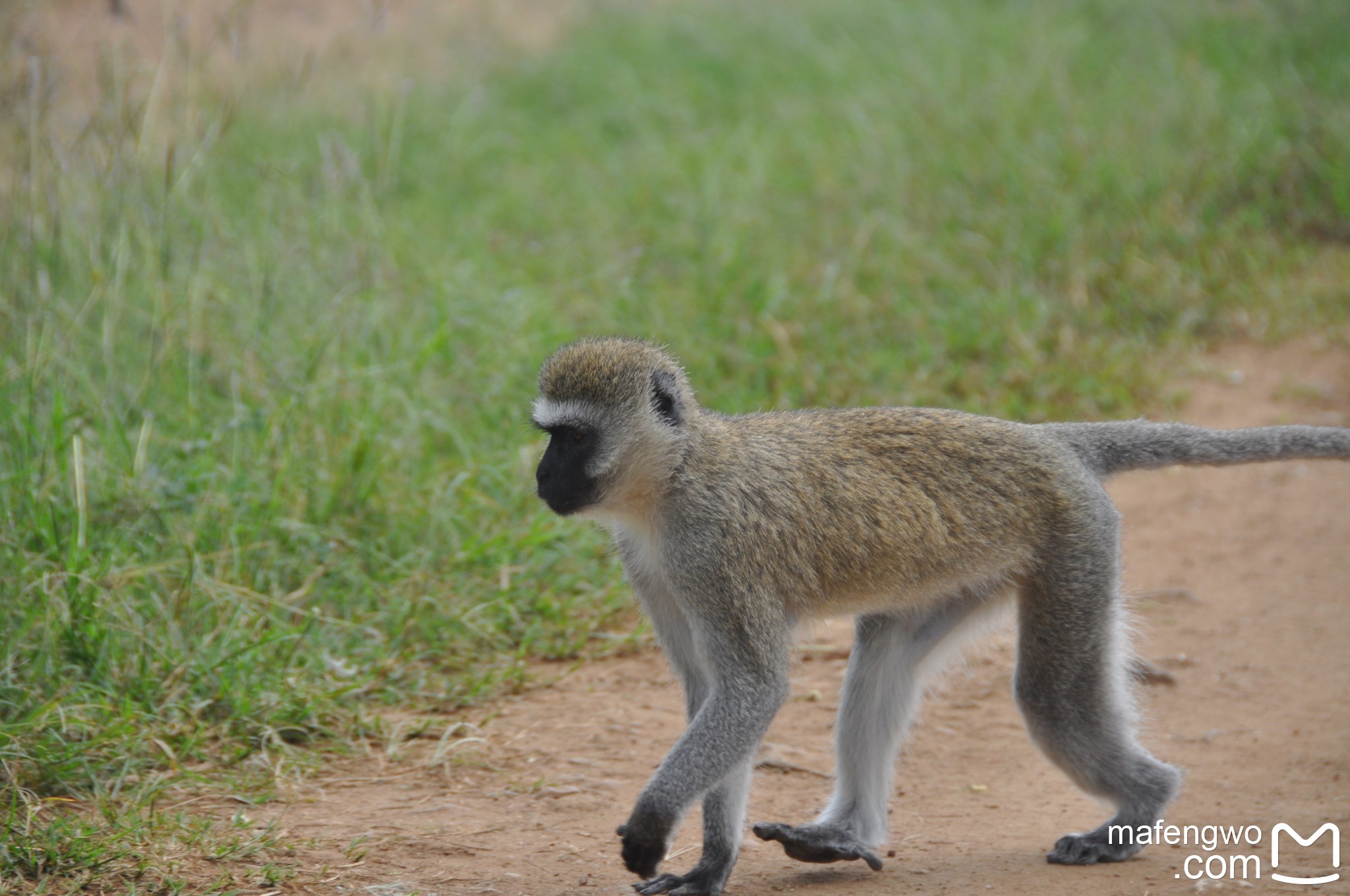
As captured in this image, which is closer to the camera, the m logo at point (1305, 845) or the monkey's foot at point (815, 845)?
the m logo at point (1305, 845)

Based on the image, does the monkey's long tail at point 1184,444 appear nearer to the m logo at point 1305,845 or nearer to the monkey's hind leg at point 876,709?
the monkey's hind leg at point 876,709

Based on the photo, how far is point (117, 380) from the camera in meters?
5.52

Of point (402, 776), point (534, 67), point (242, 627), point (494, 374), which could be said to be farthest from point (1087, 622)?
point (534, 67)

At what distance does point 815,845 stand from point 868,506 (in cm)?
99

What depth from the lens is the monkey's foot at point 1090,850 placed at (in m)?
3.82

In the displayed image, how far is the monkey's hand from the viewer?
3.33 meters

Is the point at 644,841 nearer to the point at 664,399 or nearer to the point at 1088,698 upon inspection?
the point at 664,399

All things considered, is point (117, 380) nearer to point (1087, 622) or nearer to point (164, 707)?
point (164, 707)

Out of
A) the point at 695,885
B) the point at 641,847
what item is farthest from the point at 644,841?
the point at 695,885

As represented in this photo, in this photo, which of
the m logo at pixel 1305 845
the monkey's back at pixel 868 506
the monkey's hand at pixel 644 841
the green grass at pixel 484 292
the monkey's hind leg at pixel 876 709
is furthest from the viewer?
the green grass at pixel 484 292

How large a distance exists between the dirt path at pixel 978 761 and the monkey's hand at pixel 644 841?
1.13 ft

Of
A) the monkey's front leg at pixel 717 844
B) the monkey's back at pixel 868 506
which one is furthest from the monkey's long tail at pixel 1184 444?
the monkey's front leg at pixel 717 844

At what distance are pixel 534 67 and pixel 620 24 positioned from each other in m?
1.25

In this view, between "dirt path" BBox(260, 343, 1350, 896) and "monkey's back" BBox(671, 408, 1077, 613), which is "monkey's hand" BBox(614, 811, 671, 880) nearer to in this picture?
"dirt path" BBox(260, 343, 1350, 896)
